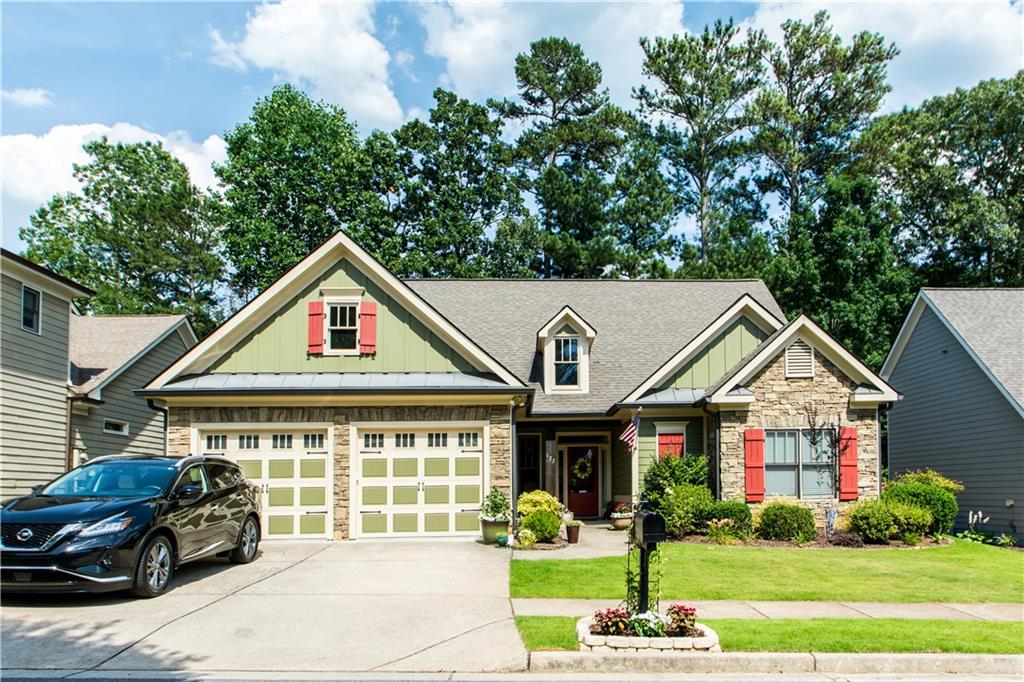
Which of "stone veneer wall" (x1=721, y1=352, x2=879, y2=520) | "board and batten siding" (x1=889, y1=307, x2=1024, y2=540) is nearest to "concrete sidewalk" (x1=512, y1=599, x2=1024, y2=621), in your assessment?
"stone veneer wall" (x1=721, y1=352, x2=879, y2=520)

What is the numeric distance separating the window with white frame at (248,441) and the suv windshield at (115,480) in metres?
5.21

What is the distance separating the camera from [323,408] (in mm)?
17078

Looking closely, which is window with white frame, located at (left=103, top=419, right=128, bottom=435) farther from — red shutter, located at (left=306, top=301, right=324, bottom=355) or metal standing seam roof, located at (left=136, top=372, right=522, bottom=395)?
red shutter, located at (left=306, top=301, right=324, bottom=355)

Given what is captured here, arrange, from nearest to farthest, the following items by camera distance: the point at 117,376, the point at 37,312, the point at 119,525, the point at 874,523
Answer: the point at 119,525 < the point at 874,523 < the point at 37,312 < the point at 117,376

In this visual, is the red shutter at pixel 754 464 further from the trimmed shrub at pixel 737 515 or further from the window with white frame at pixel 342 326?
the window with white frame at pixel 342 326

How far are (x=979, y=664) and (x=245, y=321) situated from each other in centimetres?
1426

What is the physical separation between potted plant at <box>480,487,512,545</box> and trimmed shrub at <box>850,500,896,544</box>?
23.3 ft

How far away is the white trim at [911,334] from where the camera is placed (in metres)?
19.4

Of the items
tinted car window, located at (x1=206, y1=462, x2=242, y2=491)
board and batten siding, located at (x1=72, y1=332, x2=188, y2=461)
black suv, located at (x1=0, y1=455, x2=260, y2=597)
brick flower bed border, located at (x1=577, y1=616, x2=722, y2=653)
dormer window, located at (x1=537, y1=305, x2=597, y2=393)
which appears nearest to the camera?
brick flower bed border, located at (x1=577, y1=616, x2=722, y2=653)

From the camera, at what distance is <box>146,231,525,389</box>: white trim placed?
1730 centimetres

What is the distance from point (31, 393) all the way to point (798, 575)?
1556cm

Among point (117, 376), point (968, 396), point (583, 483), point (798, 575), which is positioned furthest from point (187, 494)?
point (968, 396)

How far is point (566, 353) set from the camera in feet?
72.6

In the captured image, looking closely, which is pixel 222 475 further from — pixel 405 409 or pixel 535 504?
pixel 535 504
